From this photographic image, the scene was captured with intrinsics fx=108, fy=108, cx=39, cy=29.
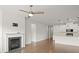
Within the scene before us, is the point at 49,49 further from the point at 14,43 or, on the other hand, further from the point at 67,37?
the point at 67,37

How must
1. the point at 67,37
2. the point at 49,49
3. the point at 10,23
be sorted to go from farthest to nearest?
the point at 67,37, the point at 49,49, the point at 10,23

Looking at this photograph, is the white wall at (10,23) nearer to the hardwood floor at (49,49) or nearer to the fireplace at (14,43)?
the fireplace at (14,43)

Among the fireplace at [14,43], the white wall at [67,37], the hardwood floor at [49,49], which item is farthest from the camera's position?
the white wall at [67,37]

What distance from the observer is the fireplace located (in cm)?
647

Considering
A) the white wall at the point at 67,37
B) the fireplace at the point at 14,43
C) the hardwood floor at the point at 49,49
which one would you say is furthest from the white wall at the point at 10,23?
the white wall at the point at 67,37

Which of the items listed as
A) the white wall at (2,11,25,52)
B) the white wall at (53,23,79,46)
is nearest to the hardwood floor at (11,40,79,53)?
the white wall at (2,11,25,52)

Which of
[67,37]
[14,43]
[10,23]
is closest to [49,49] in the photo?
[14,43]

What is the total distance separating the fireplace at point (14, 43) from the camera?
→ 6473mm

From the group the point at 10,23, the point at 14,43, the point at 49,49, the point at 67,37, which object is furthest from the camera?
the point at 67,37

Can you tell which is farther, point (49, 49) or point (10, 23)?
point (49, 49)

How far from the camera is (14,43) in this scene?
6.85 m

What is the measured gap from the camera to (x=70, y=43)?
352 inches

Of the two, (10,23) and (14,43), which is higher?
(10,23)
